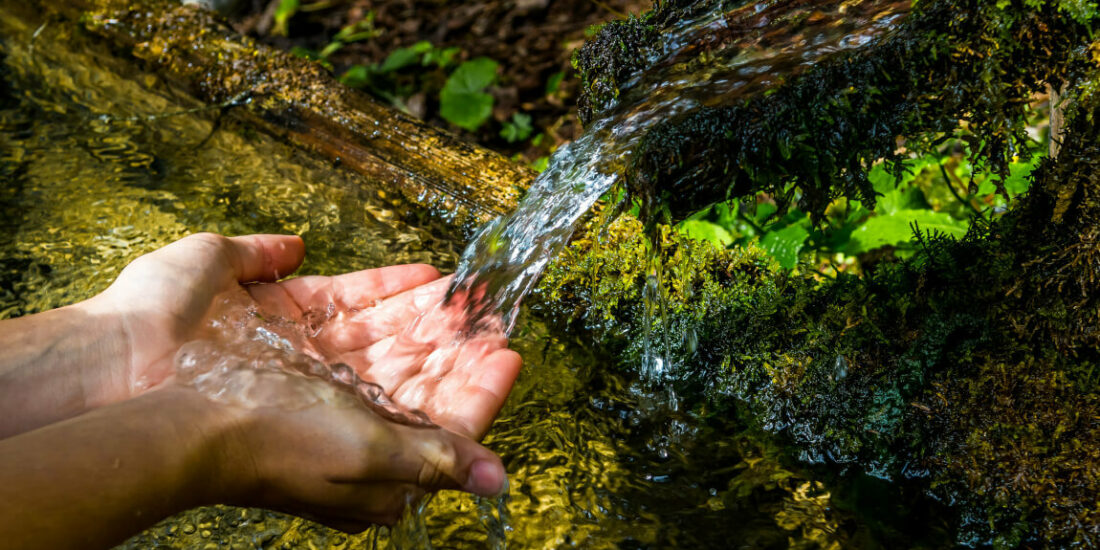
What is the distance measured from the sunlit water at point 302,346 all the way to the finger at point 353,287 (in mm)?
257

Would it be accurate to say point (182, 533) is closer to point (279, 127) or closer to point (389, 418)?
point (389, 418)

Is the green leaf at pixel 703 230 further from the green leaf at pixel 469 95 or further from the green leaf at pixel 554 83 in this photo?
the green leaf at pixel 554 83

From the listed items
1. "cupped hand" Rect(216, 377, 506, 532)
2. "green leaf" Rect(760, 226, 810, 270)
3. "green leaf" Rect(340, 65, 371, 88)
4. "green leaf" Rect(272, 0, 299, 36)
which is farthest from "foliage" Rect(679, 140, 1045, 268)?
"green leaf" Rect(272, 0, 299, 36)

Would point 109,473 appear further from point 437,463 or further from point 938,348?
point 938,348

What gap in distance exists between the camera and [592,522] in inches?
79.4

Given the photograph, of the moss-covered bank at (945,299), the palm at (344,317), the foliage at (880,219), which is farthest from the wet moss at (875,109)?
the palm at (344,317)

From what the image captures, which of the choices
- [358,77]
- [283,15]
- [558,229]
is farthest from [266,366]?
[283,15]

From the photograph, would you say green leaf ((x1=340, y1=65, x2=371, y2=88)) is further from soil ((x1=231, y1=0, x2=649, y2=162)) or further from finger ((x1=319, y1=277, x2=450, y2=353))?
finger ((x1=319, y1=277, x2=450, y2=353))

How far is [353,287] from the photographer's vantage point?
249 centimetres

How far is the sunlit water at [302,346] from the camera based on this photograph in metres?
2.00

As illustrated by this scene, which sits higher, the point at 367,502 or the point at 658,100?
the point at 658,100

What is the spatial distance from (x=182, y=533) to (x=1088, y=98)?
8.37 feet

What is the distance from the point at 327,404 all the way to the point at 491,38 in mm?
4349

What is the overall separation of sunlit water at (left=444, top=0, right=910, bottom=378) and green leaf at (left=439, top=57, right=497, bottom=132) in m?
2.33
